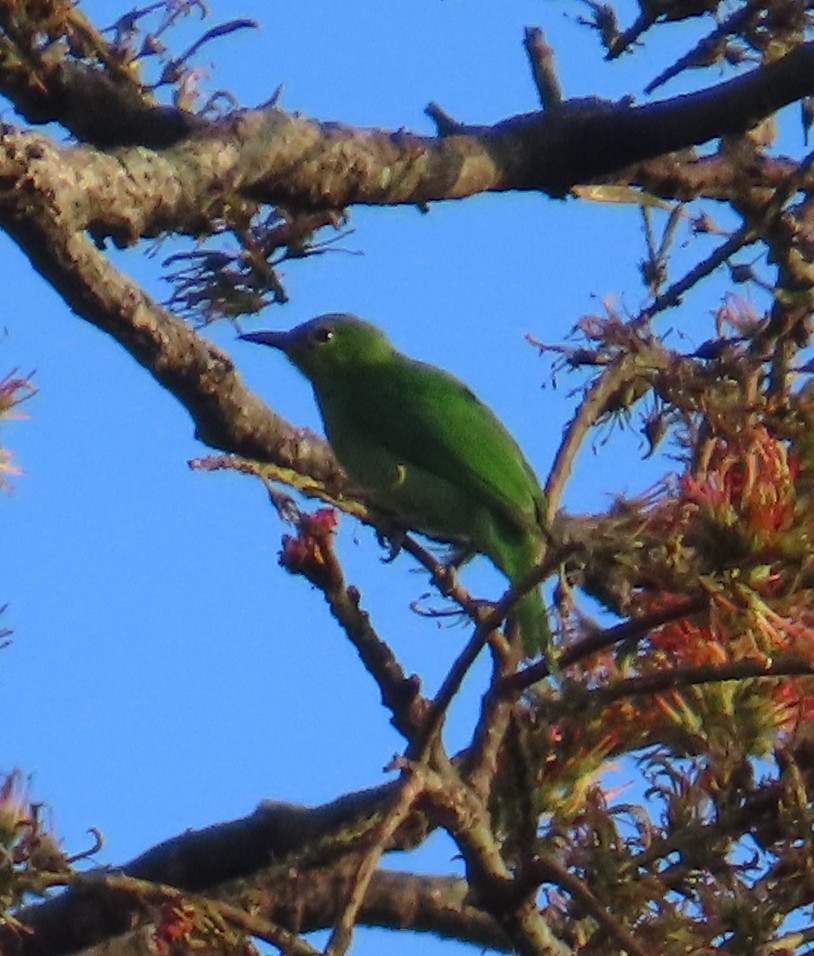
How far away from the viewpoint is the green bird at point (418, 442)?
18.7 feet

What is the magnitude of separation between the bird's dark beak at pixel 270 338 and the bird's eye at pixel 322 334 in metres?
0.12

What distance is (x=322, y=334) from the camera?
23.2ft

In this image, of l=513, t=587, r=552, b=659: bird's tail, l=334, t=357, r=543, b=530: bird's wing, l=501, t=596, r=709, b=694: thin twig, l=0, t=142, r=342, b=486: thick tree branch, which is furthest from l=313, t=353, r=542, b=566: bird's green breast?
l=501, t=596, r=709, b=694: thin twig

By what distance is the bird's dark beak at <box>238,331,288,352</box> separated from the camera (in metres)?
6.72

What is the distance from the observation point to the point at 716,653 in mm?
2584

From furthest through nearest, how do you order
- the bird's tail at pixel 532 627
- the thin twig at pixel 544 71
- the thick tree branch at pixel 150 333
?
1. the thin twig at pixel 544 71
2. the bird's tail at pixel 532 627
3. the thick tree branch at pixel 150 333

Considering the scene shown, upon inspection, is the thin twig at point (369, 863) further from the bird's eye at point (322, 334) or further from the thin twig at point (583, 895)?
the bird's eye at point (322, 334)

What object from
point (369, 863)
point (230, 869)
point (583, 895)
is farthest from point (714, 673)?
point (230, 869)

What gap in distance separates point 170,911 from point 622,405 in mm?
1793

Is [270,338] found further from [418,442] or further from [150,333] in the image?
[150,333]

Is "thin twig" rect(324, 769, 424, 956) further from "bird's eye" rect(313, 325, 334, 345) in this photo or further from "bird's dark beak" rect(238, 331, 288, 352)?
"bird's eye" rect(313, 325, 334, 345)

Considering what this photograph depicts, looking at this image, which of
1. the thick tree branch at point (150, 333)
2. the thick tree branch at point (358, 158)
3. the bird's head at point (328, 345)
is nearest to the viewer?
the thick tree branch at point (150, 333)

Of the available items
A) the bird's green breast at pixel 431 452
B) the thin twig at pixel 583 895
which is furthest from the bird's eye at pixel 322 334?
the thin twig at pixel 583 895

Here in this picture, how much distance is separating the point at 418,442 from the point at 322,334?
95 cm
